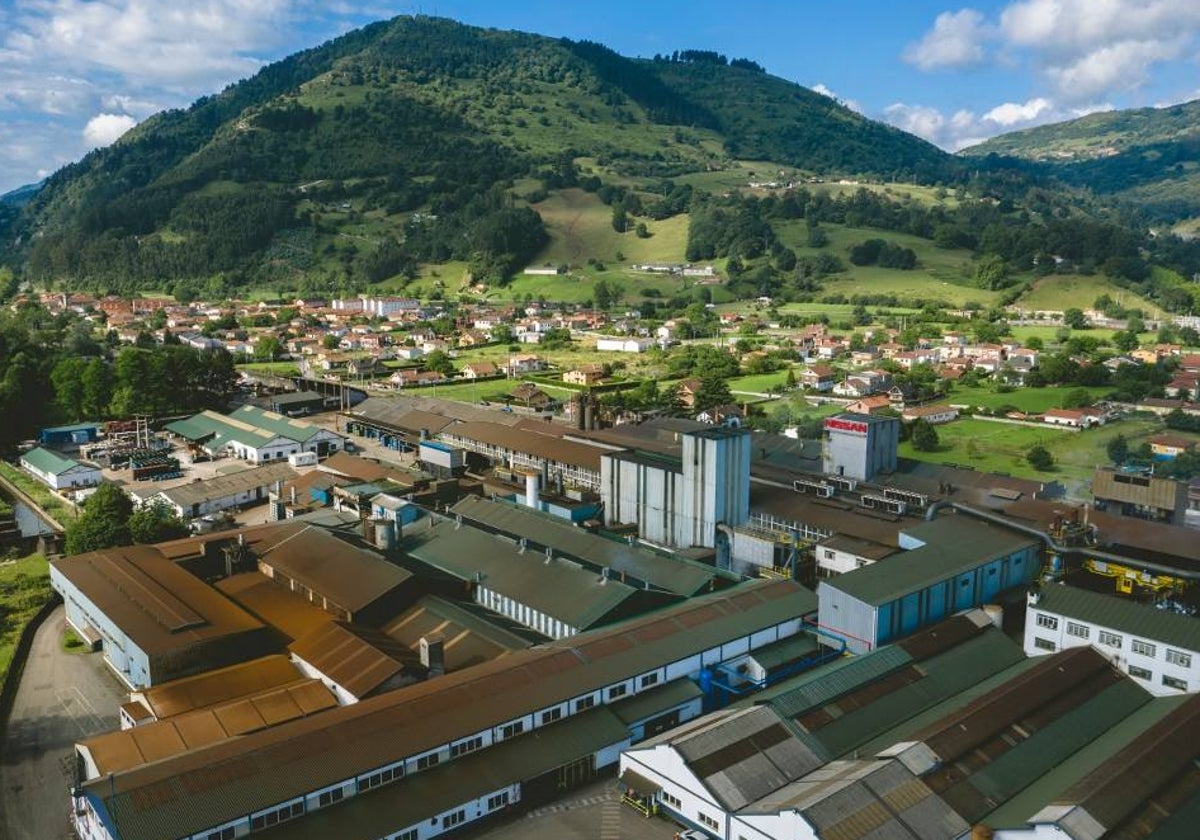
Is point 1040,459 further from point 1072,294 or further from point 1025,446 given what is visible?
point 1072,294

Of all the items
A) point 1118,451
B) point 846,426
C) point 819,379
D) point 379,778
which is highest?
point 846,426

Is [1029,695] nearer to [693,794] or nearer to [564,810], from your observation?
[693,794]

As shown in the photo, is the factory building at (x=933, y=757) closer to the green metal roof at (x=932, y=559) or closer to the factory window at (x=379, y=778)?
the green metal roof at (x=932, y=559)

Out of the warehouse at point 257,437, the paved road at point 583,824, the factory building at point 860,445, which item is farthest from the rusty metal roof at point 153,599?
the factory building at point 860,445

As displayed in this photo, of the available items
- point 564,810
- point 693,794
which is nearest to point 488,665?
point 564,810

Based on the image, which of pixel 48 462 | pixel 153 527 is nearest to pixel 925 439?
pixel 153 527

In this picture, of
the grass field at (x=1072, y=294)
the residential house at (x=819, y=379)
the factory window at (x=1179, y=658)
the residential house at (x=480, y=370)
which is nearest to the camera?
the factory window at (x=1179, y=658)
